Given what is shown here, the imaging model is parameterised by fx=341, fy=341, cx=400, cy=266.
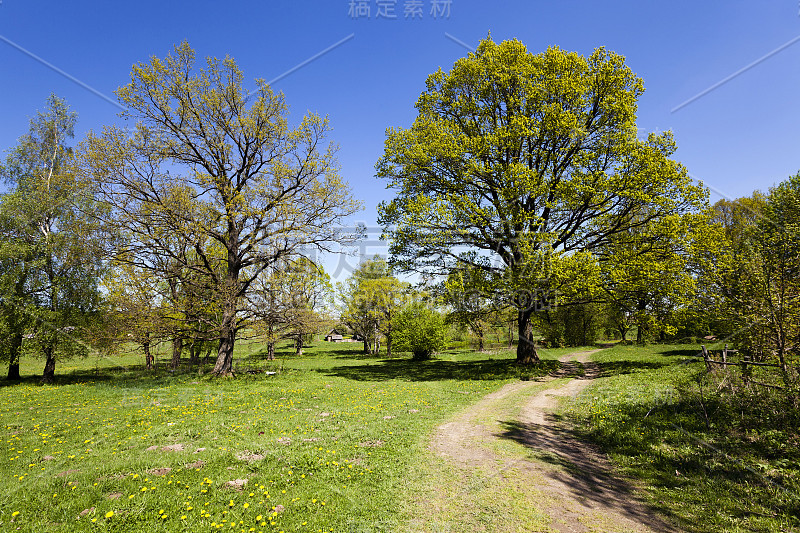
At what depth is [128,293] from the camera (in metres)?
16.6

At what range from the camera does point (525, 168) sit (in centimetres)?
1689

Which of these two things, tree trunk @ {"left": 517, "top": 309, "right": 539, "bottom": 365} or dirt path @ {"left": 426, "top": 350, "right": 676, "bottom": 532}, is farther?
tree trunk @ {"left": 517, "top": 309, "right": 539, "bottom": 365}

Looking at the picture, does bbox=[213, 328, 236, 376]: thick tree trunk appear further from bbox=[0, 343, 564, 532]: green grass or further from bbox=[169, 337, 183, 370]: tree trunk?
bbox=[169, 337, 183, 370]: tree trunk

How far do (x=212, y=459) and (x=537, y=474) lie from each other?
6540 mm

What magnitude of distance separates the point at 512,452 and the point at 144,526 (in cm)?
674

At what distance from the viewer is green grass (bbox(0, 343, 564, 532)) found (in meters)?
5.14

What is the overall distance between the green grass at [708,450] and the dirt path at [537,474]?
1.88 feet

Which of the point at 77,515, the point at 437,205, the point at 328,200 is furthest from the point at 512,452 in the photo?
the point at 328,200

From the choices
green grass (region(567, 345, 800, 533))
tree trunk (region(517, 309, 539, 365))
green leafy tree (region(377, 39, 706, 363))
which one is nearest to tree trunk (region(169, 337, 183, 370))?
green leafy tree (region(377, 39, 706, 363))

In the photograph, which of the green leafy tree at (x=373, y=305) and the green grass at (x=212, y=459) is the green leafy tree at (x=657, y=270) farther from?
the green leafy tree at (x=373, y=305)

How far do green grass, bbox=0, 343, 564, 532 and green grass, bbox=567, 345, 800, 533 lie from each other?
4400mm

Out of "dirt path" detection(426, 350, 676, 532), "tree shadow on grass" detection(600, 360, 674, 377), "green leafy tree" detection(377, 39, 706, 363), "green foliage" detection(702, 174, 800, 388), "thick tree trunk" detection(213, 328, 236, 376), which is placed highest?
"green leafy tree" detection(377, 39, 706, 363)

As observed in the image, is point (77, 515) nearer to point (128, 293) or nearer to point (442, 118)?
point (128, 293)

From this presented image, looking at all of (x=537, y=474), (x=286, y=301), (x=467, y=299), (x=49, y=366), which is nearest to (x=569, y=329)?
(x=467, y=299)
